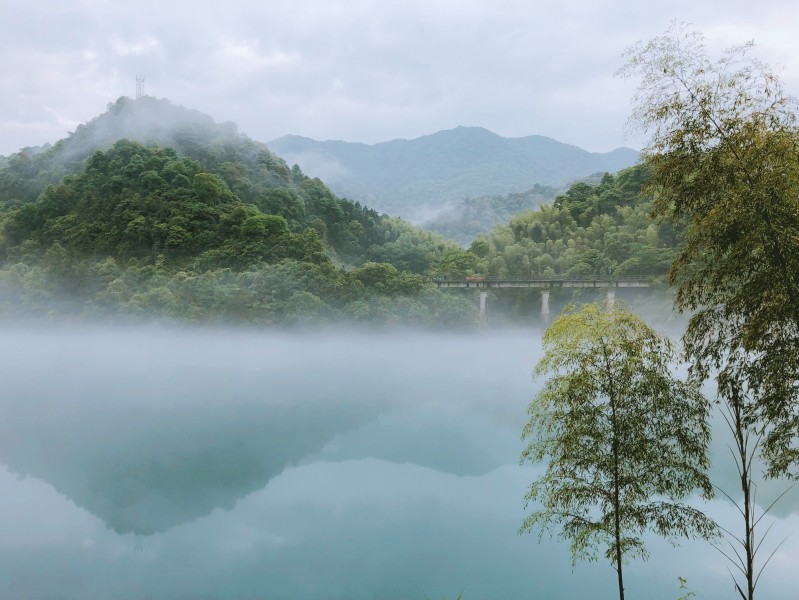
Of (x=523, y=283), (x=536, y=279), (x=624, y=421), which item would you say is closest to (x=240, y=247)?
(x=523, y=283)

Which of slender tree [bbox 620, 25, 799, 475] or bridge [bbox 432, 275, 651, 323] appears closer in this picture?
slender tree [bbox 620, 25, 799, 475]

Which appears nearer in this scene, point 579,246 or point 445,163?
point 579,246

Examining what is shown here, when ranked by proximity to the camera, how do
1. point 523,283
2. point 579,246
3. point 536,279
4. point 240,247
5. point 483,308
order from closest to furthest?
point 240,247
point 523,283
point 536,279
point 483,308
point 579,246

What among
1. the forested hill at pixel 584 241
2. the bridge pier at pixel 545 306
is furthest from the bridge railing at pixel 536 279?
the forested hill at pixel 584 241

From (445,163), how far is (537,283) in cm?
13198

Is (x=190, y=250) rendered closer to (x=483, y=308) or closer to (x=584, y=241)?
(x=483, y=308)

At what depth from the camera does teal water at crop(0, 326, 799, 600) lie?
11.4m

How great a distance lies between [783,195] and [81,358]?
122 ft

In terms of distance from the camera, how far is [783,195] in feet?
15.9

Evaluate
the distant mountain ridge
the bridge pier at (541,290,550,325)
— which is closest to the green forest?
the bridge pier at (541,290,550,325)

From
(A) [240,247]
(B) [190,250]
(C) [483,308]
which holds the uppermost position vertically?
(A) [240,247]

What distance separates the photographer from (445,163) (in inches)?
6555

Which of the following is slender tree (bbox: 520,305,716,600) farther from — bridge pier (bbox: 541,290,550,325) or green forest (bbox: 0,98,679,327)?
bridge pier (bbox: 541,290,550,325)

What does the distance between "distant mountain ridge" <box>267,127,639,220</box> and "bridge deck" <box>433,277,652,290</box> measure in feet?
314
